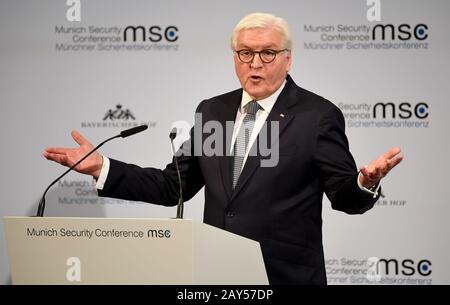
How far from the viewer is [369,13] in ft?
14.9

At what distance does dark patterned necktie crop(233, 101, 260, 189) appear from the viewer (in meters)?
3.27

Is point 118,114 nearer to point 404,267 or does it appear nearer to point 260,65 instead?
point 260,65

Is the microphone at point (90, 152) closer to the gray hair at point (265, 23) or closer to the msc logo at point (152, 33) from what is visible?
the gray hair at point (265, 23)

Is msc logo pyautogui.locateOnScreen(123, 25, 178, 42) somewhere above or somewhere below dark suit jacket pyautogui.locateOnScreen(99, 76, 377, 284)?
above

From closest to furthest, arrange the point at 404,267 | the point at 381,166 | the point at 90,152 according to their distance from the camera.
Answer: the point at 381,166 → the point at 90,152 → the point at 404,267

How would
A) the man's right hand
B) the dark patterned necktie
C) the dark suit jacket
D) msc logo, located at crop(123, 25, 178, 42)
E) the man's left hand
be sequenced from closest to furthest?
the man's left hand
the man's right hand
the dark suit jacket
the dark patterned necktie
msc logo, located at crop(123, 25, 178, 42)

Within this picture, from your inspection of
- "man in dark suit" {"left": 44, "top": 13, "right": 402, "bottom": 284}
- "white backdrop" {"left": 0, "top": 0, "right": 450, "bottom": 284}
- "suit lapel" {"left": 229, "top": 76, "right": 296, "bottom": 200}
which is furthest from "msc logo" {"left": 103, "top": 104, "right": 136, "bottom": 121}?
"suit lapel" {"left": 229, "top": 76, "right": 296, "bottom": 200}

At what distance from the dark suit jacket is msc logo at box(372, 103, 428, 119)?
1273mm

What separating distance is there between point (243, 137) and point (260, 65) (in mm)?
384

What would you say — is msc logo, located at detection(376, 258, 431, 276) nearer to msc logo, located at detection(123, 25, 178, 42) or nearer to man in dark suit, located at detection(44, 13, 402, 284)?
man in dark suit, located at detection(44, 13, 402, 284)

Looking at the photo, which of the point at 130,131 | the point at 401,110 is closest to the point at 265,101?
the point at 130,131

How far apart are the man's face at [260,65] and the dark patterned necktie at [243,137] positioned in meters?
0.06

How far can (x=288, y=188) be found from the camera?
317 centimetres

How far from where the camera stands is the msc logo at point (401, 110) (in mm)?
4523
